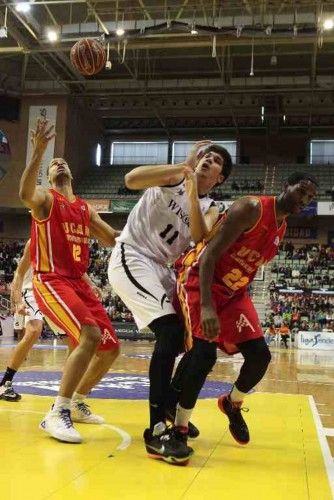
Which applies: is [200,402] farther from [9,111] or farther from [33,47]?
[9,111]

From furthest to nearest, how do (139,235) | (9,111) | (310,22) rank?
(9,111) → (310,22) → (139,235)

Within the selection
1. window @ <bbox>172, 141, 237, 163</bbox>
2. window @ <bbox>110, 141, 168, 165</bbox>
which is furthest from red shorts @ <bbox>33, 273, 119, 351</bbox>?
window @ <bbox>110, 141, 168, 165</bbox>

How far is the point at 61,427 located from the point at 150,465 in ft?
2.41

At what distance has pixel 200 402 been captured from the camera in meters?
5.61

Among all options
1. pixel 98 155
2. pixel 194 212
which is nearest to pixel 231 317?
pixel 194 212

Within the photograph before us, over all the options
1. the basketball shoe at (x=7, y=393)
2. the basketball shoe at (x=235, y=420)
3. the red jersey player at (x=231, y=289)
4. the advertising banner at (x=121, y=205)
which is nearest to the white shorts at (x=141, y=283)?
the red jersey player at (x=231, y=289)

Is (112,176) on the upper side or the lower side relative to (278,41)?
lower

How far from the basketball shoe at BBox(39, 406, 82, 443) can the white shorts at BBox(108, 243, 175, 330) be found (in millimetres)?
727

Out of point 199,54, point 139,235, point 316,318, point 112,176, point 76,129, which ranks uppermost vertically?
point 199,54

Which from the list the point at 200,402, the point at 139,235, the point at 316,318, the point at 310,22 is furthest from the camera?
the point at 316,318

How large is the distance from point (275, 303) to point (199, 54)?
1079 cm

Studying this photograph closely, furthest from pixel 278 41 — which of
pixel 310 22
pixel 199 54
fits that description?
pixel 199 54

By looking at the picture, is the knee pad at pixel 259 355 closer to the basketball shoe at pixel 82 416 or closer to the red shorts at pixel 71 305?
the red shorts at pixel 71 305

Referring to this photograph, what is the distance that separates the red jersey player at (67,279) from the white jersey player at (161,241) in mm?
399
